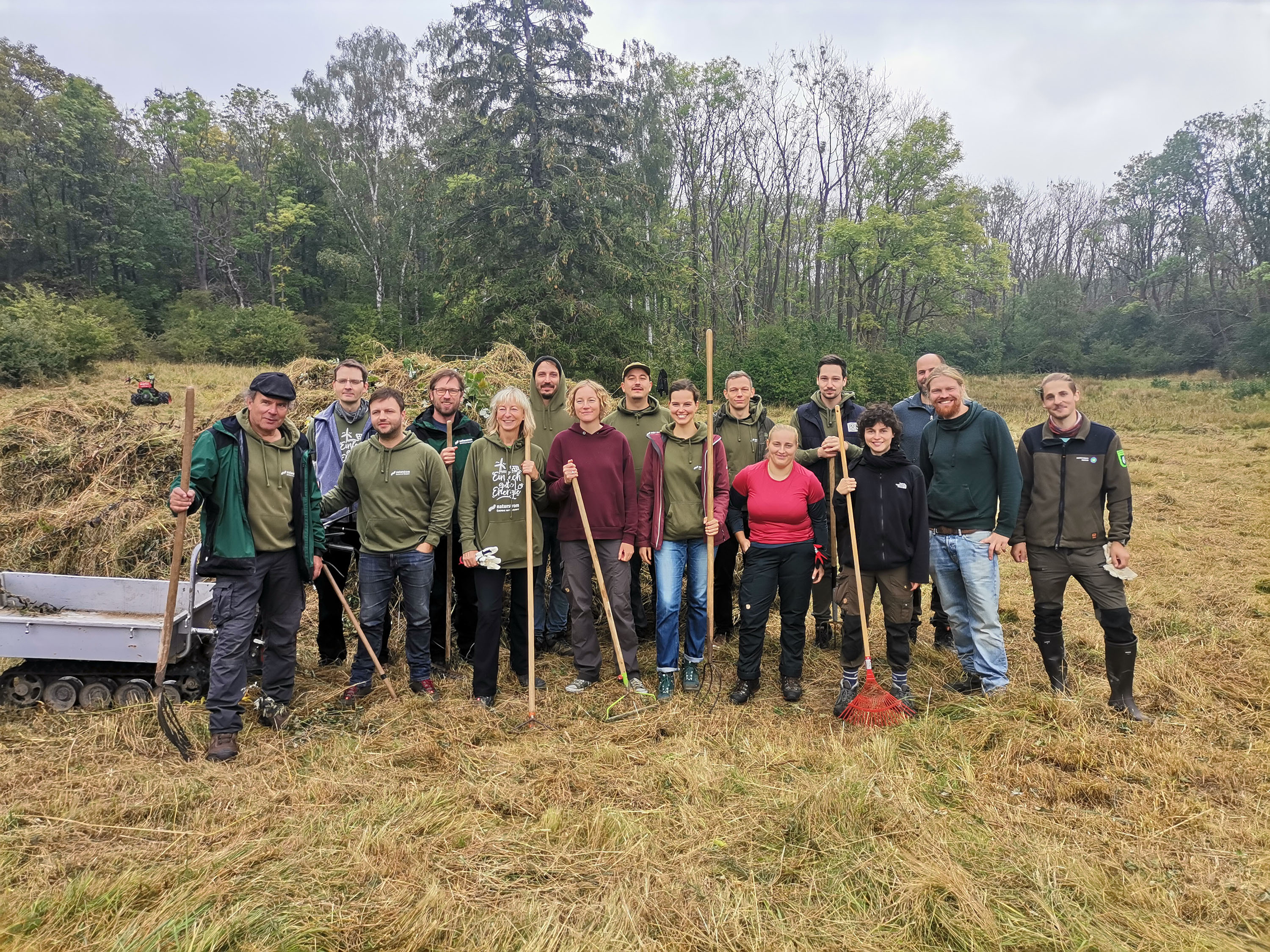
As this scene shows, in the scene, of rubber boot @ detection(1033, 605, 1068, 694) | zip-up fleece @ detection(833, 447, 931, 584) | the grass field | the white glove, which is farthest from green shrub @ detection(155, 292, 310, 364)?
the white glove

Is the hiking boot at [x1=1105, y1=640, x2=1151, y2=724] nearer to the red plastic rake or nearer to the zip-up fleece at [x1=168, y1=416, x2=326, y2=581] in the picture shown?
the red plastic rake

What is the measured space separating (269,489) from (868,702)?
13.2 ft

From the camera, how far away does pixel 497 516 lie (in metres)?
4.80

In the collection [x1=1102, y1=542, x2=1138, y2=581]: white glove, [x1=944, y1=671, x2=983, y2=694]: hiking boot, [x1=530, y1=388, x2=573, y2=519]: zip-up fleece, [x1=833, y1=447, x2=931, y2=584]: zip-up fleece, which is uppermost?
[x1=530, y1=388, x2=573, y2=519]: zip-up fleece

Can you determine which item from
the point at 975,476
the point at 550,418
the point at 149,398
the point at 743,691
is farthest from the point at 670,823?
the point at 149,398

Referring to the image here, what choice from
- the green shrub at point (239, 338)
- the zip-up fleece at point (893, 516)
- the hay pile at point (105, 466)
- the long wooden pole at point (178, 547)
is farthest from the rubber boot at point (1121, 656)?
the green shrub at point (239, 338)

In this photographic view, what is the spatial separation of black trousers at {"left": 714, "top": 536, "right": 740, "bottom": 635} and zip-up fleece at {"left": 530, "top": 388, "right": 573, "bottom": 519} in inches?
63.1

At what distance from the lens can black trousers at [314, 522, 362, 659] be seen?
542cm

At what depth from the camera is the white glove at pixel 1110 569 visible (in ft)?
14.2

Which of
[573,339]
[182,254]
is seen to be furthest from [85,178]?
[573,339]

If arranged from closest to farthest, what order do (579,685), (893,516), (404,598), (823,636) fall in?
1. (893,516)
2. (404,598)
3. (579,685)
4. (823,636)

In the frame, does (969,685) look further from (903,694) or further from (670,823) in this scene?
(670,823)

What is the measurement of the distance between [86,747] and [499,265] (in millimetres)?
16369

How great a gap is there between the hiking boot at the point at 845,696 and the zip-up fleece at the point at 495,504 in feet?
7.42
